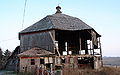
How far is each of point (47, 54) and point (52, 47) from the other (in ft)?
5.34

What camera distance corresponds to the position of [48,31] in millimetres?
30016

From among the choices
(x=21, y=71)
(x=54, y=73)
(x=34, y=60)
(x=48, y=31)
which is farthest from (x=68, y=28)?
(x=54, y=73)

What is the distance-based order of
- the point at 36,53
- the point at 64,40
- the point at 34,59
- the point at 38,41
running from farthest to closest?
1. the point at 64,40
2. the point at 38,41
3. the point at 36,53
4. the point at 34,59

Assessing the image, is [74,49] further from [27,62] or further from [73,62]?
[27,62]

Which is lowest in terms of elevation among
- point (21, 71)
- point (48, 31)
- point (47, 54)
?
point (21, 71)

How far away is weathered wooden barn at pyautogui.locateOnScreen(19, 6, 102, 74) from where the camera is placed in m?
29.7

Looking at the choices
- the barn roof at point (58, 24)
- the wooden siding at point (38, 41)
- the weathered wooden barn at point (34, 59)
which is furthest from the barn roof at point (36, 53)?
the barn roof at point (58, 24)

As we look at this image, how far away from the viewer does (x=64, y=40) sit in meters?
35.8

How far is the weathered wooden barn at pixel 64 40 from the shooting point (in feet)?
97.3

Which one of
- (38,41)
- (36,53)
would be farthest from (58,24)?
(36,53)

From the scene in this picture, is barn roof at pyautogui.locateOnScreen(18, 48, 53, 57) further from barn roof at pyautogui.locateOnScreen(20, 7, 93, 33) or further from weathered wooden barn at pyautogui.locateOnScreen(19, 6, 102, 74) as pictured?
barn roof at pyautogui.locateOnScreen(20, 7, 93, 33)

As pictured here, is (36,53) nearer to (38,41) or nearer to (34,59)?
(34,59)

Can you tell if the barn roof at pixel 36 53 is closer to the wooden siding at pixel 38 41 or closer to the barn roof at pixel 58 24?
the wooden siding at pixel 38 41

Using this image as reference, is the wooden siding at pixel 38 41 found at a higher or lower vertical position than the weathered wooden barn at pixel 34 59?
higher
